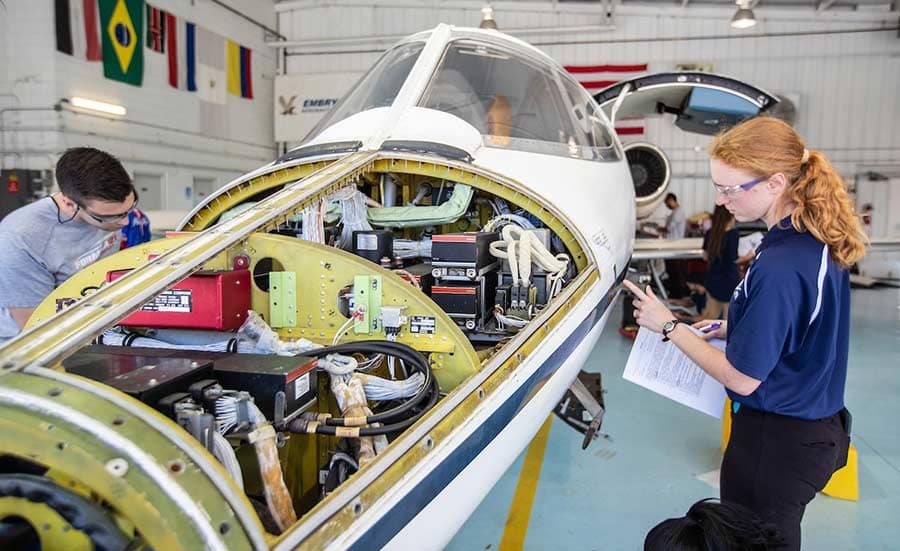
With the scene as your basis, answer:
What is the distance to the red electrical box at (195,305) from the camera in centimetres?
172

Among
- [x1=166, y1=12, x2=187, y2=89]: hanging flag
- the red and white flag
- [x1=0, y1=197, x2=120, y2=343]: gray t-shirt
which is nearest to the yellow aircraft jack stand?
[x1=0, y1=197, x2=120, y2=343]: gray t-shirt

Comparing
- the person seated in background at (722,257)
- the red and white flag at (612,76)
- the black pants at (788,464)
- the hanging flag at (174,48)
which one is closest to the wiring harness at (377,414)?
the black pants at (788,464)

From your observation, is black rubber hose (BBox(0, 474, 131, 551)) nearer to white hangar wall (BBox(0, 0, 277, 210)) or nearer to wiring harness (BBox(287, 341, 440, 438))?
wiring harness (BBox(287, 341, 440, 438))

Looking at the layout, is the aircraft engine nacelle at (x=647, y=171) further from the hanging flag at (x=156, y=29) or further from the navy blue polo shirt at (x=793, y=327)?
the hanging flag at (x=156, y=29)

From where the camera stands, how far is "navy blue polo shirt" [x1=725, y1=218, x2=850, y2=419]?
4.98 ft

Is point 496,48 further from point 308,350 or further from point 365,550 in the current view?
point 365,550

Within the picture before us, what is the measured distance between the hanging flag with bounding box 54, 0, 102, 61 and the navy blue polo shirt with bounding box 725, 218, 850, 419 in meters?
11.1

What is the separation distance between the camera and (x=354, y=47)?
15242mm

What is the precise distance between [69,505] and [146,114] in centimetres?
1201

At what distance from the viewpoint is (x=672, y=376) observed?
2.40 metres

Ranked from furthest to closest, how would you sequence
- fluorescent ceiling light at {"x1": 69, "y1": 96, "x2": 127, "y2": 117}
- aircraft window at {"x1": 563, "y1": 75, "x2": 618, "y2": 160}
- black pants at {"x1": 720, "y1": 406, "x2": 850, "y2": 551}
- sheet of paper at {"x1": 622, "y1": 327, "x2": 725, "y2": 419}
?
1. fluorescent ceiling light at {"x1": 69, "y1": 96, "x2": 127, "y2": 117}
2. aircraft window at {"x1": 563, "y1": 75, "x2": 618, "y2": 160}
3. sheet of paper at {"x1": 622, "y1": 327, "x2": 725, "y2": 419}
4. black pants at {"x1": 720, "y1": 406, "x2": 850, "y2": 551}

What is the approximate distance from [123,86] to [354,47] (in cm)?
622

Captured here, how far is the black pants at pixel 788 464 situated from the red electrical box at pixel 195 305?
1.58 meters

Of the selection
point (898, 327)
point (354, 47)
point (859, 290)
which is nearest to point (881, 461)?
point (898, 327)
